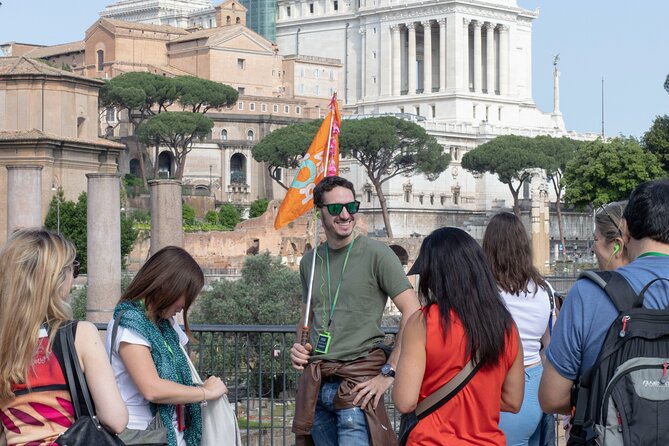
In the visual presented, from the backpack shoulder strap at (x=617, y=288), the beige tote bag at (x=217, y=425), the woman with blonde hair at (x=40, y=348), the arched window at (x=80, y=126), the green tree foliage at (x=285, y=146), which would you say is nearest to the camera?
the backpack shoulder strap at (x=617, y=288)

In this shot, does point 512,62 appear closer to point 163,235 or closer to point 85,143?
point 85,143

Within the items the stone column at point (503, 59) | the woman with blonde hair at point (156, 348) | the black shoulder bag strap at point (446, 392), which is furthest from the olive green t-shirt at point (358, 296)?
the stone column at point (503, 59)

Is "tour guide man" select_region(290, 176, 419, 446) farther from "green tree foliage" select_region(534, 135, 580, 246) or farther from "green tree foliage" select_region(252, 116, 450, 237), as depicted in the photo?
"green tree foliage" select_region(534, 135, 580, 246)

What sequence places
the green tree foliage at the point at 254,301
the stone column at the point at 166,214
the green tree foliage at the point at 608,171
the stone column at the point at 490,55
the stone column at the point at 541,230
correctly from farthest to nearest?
the stone column at the point at 490,55 < the green tree foliage at the point at 608,171 < the stone column at the point at 541,230 < the green tree foliage at the point at 254,301 < the stone column at the point at 166,214

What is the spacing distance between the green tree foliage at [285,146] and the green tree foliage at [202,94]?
4.57 meters

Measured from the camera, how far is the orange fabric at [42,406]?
4.27 metres

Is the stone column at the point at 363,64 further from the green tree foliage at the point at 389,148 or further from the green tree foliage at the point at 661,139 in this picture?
the green tree foliage at the point at 661,139

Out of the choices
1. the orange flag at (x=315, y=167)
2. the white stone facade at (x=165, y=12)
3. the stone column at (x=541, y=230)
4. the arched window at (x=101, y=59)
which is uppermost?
the white stone facade at (x=165, y=12)

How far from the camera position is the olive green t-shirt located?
18.3 feet

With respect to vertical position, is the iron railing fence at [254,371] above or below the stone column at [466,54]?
below

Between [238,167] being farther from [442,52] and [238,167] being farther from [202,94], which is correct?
[442,52]

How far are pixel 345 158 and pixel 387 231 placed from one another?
325 inches

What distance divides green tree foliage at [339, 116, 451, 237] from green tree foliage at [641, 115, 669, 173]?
593 inches

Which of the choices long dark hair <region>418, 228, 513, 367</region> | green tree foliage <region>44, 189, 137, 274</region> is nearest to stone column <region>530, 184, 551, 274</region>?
green tree foliage <region>44, 189, 137, 274</region>
